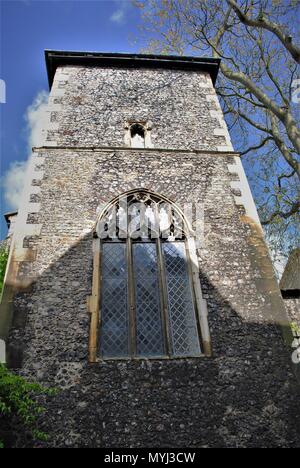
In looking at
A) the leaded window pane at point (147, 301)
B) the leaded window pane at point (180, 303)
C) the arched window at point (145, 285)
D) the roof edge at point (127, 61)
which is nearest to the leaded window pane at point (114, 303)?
the arched window at point (145, 285)

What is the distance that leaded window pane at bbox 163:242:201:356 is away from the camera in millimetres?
5029

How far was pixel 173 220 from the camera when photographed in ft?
20.3

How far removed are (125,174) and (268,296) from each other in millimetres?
3077

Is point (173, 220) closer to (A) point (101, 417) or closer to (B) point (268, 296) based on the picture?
(B) point (268, 296)

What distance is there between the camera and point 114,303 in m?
5.31

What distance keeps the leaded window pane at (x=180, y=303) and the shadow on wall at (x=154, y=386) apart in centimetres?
28

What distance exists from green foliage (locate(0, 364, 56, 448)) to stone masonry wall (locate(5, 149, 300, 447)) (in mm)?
150

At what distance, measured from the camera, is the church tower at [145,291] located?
4.27 meters

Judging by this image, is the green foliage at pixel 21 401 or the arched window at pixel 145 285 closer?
the green foliage at pixel 21 401

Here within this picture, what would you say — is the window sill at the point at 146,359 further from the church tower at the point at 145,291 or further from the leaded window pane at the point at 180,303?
the leaded window pane at the point at 180,303

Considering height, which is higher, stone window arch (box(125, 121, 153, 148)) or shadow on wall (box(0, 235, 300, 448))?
stone window arch (box(125, 121, 153, 148))

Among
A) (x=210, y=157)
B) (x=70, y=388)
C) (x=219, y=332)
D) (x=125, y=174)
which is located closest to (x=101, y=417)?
(x=70, y=388)

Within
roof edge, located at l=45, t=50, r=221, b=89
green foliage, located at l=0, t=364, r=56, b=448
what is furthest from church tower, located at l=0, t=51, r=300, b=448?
roof edge, located at l=45, t=50, r=221, b=89

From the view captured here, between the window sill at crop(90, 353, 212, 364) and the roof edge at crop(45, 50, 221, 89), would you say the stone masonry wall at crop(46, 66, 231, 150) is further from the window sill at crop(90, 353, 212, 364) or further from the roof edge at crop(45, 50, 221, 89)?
the window sill at crop(90, 353, 212, 364)
